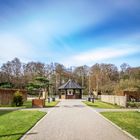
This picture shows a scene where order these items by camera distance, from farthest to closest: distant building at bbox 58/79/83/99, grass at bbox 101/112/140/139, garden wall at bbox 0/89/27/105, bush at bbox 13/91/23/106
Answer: distant building at bbox 58/79/83/99
garden wall at bbox 0/89/27/105
bush at bbox 13/91/23/106
grass at bbox 101/112/140/139

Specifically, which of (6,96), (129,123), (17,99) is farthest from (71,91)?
(129,123)

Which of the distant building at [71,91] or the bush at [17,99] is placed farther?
the distant building at [71,91]

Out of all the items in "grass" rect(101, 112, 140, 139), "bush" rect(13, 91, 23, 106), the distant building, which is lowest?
"grass" rect(101, 112, 140, 139)

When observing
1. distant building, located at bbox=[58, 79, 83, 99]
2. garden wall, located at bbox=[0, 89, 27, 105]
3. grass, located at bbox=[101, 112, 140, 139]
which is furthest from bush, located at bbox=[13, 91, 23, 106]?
distant building, located at bbox=[58, 79, 83, 99]

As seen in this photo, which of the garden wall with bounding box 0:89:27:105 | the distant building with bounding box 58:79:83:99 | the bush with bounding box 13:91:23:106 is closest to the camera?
the bush with bounding box 13:91:23:106

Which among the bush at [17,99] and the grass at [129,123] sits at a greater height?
the bush at [17,99]

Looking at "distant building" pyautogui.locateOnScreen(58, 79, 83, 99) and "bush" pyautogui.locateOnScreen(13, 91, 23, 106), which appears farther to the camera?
"distant building" pyautogui.locateOnScreen(58, 79, 83, 99)

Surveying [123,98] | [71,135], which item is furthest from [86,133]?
[123,98]

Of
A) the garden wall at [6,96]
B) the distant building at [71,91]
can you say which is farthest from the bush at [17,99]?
the distant building at [71,91]

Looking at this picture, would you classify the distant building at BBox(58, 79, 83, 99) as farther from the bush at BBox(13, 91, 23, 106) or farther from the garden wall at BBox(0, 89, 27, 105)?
the bush at BBox(13, 91, 23, 106)

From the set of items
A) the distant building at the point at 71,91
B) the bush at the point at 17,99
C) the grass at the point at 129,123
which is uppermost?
the distant building at the point at 71,91

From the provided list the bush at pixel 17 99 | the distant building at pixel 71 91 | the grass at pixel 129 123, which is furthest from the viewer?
the distant building at pixel 71 91

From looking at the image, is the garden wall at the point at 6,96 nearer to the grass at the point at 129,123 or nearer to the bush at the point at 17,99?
the bush at the point at 17,99

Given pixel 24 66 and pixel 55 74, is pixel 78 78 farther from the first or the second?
pixel 24 66
